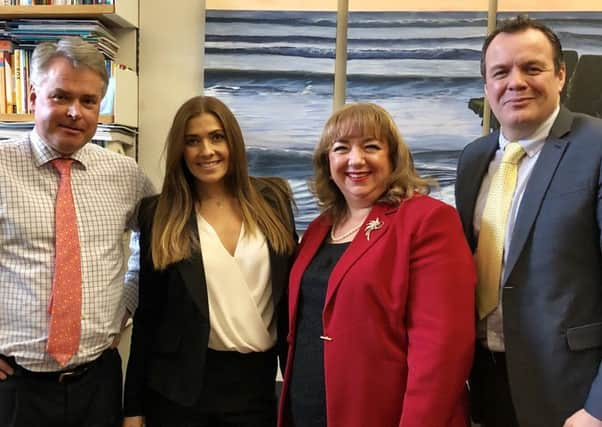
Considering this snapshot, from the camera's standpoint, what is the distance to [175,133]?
1688 millimetres

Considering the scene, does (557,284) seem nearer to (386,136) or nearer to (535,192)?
(535,192)

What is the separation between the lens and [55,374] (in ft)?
5.08

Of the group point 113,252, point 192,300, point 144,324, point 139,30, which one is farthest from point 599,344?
point 139,30

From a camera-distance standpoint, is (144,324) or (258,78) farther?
(258,78)

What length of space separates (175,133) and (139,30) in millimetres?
1143

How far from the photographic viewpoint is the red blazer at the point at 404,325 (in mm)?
1335

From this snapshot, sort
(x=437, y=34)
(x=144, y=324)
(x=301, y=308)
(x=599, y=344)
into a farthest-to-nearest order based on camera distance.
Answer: (x=437, y=34), (x=144, y=324), (x=301, y=308), (x=599, y=344)

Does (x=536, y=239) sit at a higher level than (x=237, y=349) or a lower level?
higher

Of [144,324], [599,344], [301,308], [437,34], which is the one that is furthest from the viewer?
[437,34]

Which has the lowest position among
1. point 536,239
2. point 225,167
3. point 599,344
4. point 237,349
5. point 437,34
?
point 237,349

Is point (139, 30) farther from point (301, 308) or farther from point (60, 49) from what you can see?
point (301, 308)

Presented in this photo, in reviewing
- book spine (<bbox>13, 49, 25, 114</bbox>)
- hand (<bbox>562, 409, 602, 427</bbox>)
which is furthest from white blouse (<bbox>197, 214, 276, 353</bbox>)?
book spine (<bbox>13, 49, 25, 114</bbox>)

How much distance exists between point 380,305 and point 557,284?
41cm

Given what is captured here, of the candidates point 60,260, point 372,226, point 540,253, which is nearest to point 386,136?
point 372,226
